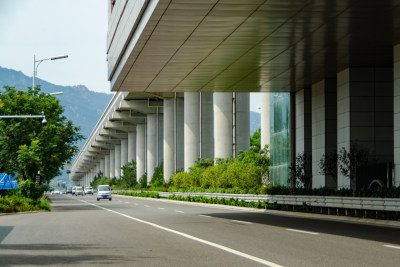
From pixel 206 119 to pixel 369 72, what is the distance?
38.6 meters

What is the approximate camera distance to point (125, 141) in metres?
131

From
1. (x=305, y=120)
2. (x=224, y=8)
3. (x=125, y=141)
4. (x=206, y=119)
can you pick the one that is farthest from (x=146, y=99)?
(x=224, y=8)

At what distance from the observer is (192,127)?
229ft

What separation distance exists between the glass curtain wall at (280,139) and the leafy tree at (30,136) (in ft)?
47.1

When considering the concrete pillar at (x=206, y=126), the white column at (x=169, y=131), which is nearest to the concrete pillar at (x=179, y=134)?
the white column at (x=169, y=131)

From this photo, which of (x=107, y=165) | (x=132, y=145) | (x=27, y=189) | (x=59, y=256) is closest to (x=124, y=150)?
(x=132, y=145)

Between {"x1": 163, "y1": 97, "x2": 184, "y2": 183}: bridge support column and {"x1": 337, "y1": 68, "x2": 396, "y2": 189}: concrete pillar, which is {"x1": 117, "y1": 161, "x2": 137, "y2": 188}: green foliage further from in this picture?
{"x1": 337, "y1": 68, "x2": 396, "y2": 189}: concrete pillar

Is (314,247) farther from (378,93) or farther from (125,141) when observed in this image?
(125,141)

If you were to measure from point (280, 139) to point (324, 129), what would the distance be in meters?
7.06

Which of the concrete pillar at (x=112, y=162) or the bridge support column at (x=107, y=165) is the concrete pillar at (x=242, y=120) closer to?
the concrete pillar at (x=112, y=162)

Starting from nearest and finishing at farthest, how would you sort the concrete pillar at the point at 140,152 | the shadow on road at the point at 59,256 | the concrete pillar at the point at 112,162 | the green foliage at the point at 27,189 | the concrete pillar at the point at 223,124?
the shadow on road at the point at 59,256, the green foliage at the point at 27,189, the concrete pillar at the point at 223,124, the concrete pillar at the point at 140,152, the concrete pillar at the point at 112,162

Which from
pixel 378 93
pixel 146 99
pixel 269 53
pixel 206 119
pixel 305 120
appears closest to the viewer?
pixel 269 53

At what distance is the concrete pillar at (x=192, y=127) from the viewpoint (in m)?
69.8

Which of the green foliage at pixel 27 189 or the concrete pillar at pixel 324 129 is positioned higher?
the concrete pillar at pixel 324 129
